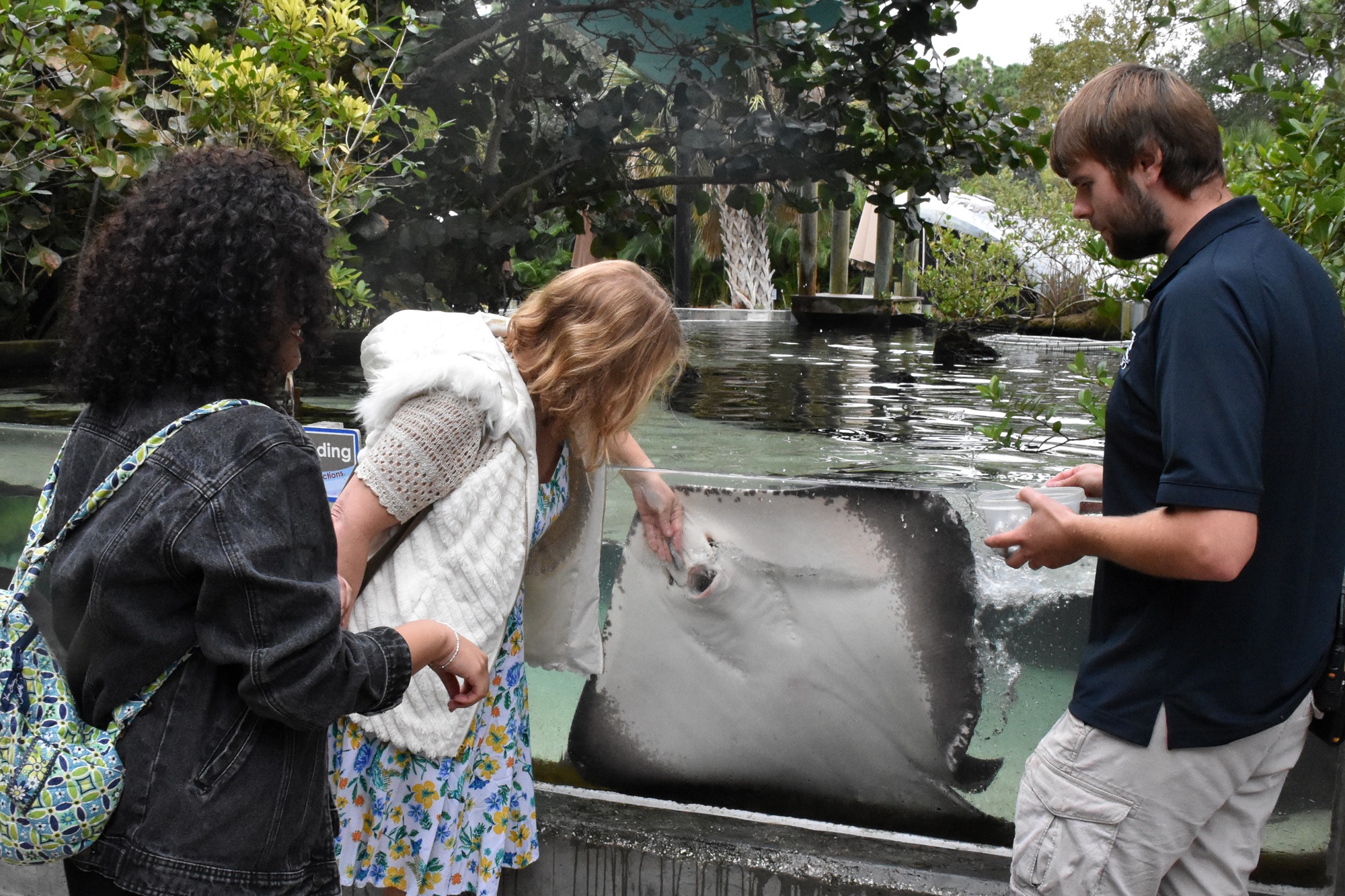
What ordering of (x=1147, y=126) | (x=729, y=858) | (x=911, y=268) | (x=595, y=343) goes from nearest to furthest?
(x=1147, y=126) → (x=595, y=343) → (x=729, y=858) → (x=911, y=268)

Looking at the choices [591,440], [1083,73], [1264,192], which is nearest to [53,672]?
[591,440]

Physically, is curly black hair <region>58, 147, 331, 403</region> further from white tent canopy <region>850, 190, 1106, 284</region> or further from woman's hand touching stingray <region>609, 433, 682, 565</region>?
white tent canopy <region>850, 190, 1106, 284</region>

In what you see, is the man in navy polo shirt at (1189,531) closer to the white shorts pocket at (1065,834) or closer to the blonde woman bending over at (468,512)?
the white shorts pocket at (1065,834)

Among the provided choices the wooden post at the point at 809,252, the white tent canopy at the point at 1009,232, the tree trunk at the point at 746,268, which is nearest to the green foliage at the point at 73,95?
the white tent canopy at the point at 1009,232

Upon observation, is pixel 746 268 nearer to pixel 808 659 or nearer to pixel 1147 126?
pixel 808 659

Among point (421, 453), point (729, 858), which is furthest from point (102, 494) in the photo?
point (729, 858)

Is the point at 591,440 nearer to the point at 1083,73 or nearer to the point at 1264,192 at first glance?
the point at 1264,192

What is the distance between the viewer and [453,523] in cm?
193

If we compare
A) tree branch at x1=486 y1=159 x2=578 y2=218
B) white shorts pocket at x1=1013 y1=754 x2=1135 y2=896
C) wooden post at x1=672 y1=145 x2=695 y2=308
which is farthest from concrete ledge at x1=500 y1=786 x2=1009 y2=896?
wooden post at x1=672 y1=145 x2=695 y2=308

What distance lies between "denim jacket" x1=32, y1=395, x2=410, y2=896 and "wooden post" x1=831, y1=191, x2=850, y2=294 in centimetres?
1401

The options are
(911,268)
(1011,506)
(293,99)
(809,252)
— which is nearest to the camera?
(1011,506)

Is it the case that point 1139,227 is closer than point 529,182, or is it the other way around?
point 1139,227

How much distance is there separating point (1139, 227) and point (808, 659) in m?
1.27

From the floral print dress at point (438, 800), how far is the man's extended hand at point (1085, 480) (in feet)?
3.10
